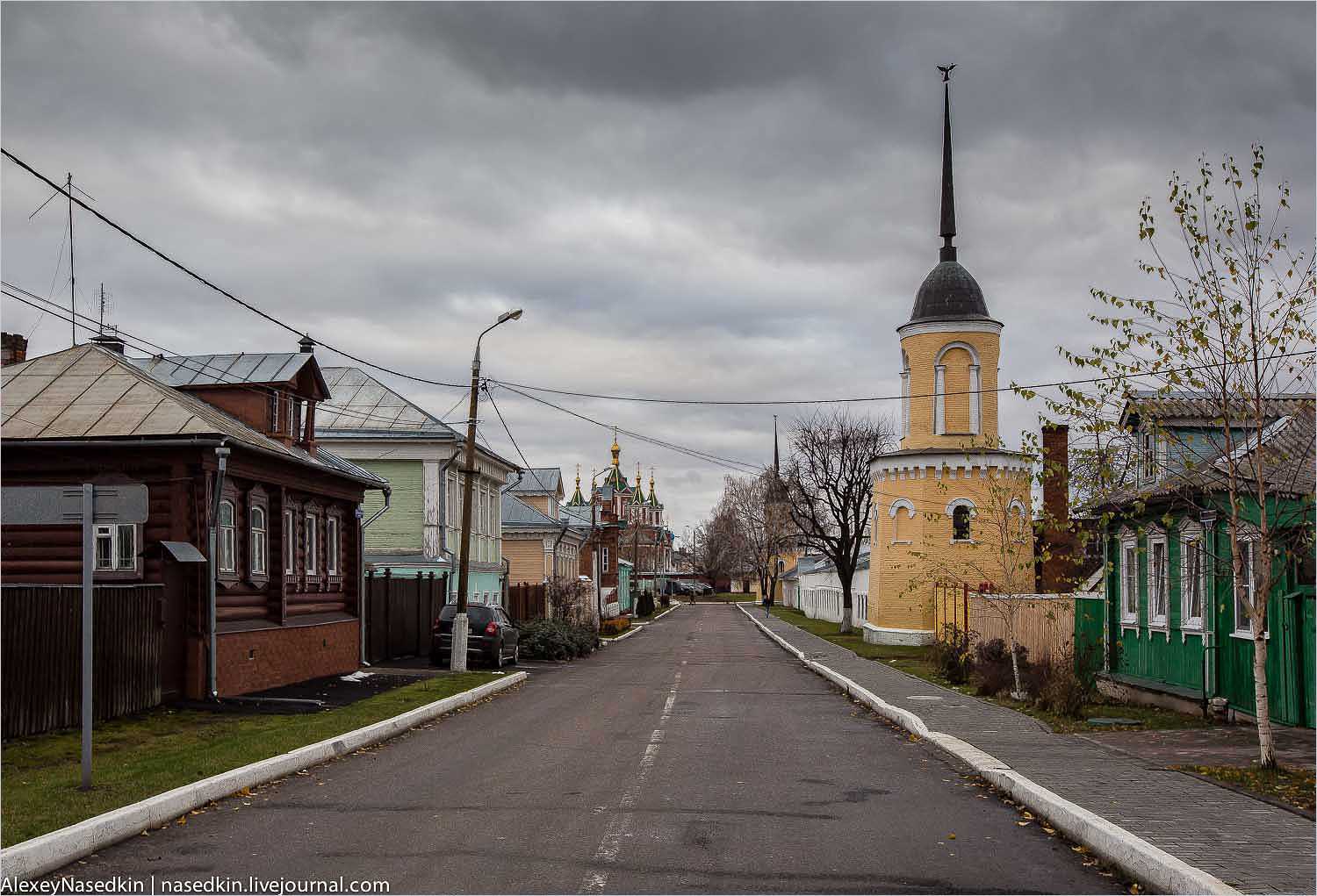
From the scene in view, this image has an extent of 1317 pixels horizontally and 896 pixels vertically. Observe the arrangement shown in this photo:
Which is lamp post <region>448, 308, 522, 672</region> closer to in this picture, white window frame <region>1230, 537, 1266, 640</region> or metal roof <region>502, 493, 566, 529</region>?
white window frame <region>1230, 537, 1266, 640</region>

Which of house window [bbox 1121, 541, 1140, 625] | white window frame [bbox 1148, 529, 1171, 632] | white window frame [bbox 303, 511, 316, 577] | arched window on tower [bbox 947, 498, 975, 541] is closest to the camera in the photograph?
white window frame [bbox 1148, 529, 1171, 632]

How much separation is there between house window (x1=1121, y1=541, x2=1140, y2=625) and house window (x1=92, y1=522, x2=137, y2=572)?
17110mm

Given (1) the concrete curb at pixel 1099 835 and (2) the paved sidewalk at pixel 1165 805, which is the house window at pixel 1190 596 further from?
(1) the concrete curb at pixel 1099 835

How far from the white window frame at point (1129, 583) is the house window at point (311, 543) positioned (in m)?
16.0

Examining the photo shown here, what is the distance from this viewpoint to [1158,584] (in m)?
21.2

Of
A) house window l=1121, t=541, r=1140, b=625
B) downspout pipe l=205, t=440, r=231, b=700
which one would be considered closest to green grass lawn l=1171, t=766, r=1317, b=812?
house window l=1121, t=541, r=1140, b=625

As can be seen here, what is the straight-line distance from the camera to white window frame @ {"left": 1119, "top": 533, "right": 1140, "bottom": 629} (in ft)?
74.3

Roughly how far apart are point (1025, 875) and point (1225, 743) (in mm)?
8423

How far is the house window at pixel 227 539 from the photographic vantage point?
2081cm

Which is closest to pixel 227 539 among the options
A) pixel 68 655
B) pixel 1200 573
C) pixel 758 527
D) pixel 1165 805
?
pixel 68 655

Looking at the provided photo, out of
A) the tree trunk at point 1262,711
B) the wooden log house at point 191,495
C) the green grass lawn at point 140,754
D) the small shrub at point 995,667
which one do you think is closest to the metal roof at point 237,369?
the wooden log house at point 191,495

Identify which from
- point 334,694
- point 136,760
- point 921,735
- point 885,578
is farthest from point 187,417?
point 885,578

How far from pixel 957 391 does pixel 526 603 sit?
17.5 m

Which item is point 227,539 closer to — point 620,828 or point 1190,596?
point 620,828
